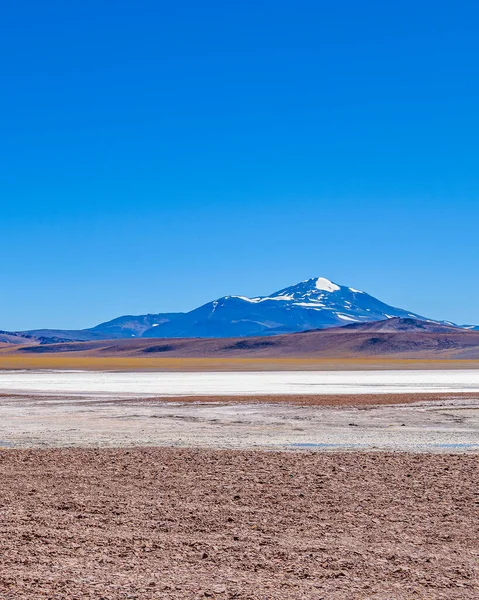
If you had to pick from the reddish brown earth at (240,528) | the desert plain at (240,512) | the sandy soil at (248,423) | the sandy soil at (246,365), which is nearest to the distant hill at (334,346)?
the sandy soil at (246,365)

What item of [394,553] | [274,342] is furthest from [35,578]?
[274,342]

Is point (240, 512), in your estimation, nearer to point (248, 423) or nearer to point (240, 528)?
point (240, 528)

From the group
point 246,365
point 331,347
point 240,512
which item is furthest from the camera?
point 331,347

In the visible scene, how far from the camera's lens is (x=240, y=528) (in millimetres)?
9828

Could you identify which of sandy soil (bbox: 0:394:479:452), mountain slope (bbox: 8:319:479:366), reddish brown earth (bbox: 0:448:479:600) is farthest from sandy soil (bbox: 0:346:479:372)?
reddish brown earth (bbox: 0:448:479:600)

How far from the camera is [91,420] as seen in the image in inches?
961

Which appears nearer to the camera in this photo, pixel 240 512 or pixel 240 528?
pixel 240 528

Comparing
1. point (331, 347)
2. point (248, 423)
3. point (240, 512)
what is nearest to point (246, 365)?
point (331, 347)

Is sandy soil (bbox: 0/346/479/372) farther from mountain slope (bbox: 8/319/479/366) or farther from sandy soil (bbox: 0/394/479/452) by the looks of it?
sandy soil (bbox: 0/394/479/452)

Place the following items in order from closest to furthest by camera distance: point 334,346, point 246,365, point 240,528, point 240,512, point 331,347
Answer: point 240,528 < point 240,512 < point 246,365 < point 331,347 < point 334,346

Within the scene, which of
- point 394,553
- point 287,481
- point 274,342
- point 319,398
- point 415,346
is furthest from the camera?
point 274,342

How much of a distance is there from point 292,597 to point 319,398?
26.9 m

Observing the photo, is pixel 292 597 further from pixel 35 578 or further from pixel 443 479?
pixel 443 479

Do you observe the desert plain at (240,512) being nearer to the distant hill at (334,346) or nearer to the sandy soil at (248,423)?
the sandy soil at (248,423)
